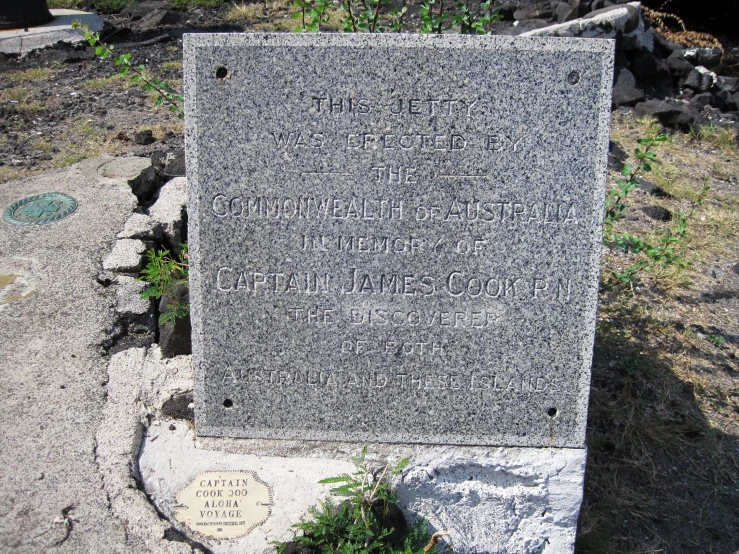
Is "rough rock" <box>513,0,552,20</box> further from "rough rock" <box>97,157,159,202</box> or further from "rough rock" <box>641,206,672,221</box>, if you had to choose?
"rough rock" <box>97,157,159,202</box>

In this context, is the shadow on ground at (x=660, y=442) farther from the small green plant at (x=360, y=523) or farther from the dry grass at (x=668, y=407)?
the small green plant at (x=360, y=523)

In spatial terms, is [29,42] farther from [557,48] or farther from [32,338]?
[557,48]

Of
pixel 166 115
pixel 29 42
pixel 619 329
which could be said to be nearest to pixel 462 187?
pixel 619 329

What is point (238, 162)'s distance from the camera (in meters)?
2.04

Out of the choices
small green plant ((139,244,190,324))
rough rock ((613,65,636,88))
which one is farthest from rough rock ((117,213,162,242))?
rough rock ((613,65,636,88))

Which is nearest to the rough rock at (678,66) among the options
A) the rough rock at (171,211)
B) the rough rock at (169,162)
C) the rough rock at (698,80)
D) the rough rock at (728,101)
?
the rough rock at (698,80)

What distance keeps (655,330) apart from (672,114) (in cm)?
301

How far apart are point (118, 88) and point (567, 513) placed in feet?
19.0

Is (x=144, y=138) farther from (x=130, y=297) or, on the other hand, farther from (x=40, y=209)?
(x=130, y=297)

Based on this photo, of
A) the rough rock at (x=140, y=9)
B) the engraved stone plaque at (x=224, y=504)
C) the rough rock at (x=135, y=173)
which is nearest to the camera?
the engraved stone plaque at (x=224, y=504)

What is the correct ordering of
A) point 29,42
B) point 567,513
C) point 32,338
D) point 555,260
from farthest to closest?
point 29,42
point 32,338
point 567,513
point 555,260

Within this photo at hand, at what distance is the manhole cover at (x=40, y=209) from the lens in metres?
3.63

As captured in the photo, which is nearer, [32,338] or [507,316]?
[507,316]

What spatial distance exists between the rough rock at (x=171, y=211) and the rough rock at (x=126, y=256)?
209mm
